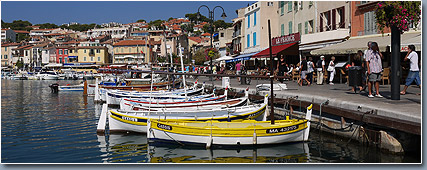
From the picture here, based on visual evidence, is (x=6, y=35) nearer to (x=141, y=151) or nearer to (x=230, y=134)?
(x=141, y=151)

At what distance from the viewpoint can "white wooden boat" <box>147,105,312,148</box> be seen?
12742 mm

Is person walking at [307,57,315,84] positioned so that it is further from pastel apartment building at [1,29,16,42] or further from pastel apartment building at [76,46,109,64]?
pastel apartment building at [1,29,16,42]

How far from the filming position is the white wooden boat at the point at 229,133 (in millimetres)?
12742

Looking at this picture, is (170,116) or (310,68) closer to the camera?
(170,116)

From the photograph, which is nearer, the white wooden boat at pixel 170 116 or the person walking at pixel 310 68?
the white wooden boat at pixel 170 116

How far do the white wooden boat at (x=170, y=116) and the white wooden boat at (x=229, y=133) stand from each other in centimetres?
176

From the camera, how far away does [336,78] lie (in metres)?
27.4

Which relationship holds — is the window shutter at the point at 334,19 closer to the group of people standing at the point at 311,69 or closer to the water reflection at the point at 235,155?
the group of people standing at the point at 311,69

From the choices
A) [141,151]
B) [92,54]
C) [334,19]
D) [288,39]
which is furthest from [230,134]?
[92,54]

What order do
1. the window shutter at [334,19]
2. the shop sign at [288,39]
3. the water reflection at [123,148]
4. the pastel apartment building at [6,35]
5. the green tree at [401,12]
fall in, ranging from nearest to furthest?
1. the green tree at [401,12]
2. the water reflection at [123,148]
3. the window shutter at [334,19]
4. the shop sign at [288,39]
5. the pastel apartment building at [6,35]

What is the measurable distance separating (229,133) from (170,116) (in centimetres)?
332

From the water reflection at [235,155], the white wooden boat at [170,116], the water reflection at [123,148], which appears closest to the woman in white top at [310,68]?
Result: the white wooden boat at [170,116]

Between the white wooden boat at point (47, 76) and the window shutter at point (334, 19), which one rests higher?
the window shutter at point (334, 19)

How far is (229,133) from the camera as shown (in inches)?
502
